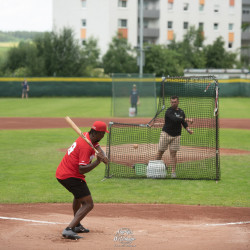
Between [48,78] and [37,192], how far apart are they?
140ft

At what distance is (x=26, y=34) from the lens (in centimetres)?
11831

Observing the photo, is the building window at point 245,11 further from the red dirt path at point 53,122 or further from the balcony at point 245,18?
the red dirt path at point 53,122

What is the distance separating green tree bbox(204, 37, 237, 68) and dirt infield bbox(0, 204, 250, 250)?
70380 mm

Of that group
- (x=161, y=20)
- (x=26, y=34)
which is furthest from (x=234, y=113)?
(x=26, y=34)

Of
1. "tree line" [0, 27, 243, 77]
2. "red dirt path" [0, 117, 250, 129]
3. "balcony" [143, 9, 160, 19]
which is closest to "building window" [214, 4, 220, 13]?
"tree line" [0, 27, 243, 77]

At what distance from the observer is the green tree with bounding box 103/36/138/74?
64062 millimetres

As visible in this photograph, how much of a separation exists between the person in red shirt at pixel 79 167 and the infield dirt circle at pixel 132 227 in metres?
0.39

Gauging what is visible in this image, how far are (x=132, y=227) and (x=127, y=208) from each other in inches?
64.4

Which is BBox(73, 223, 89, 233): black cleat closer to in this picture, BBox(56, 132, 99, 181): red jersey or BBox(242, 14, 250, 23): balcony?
BBox(56, 132, 99, 181): red jersey

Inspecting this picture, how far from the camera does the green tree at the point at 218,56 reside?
7900cm

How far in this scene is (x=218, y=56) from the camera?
79.0 m

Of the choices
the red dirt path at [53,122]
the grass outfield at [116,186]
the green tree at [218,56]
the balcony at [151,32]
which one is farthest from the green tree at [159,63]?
the grass outfield at [116,186]

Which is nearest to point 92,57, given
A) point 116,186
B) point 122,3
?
point 122,3

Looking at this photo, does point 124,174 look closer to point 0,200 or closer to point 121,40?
point 0,200
